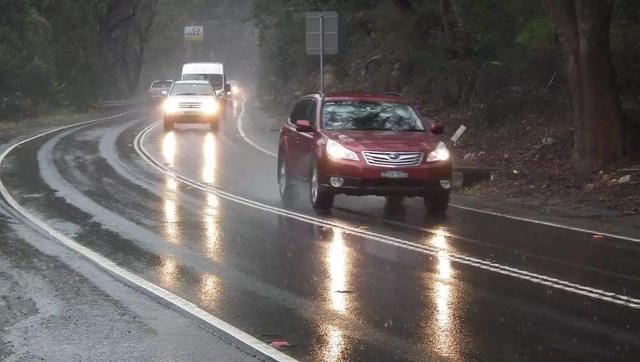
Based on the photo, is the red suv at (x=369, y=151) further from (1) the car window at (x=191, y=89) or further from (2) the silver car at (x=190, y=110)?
(1) the car window at (x=191, y=89)

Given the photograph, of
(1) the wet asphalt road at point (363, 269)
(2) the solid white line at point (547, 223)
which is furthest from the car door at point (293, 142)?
(2) the solid white line at point (547, 223)

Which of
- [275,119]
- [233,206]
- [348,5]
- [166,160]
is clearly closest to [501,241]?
[233,206]

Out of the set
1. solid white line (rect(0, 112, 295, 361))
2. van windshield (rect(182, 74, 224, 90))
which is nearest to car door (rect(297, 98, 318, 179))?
solid white line (rect(0, 112, 295, 361))

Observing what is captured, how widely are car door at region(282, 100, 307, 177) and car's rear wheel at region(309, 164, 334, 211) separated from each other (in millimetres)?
1115

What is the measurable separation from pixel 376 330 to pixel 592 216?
305 inches

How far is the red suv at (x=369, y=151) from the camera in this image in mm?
13844

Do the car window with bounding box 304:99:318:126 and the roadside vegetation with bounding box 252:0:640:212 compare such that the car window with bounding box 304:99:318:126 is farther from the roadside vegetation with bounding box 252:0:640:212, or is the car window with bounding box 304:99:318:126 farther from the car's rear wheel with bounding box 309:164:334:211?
the roadside vegetation with bounding box 252:0:640:212

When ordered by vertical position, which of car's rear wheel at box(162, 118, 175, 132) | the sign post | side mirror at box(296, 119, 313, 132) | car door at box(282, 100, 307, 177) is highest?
the sign post

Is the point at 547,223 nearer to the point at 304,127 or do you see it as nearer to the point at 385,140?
the point at 385,140

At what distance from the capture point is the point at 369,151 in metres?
13.9

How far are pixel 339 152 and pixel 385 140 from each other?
0.69 m

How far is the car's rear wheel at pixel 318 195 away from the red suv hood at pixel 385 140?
63cm

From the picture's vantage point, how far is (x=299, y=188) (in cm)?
1762

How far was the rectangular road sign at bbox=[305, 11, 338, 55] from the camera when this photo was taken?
2797 centimetres
